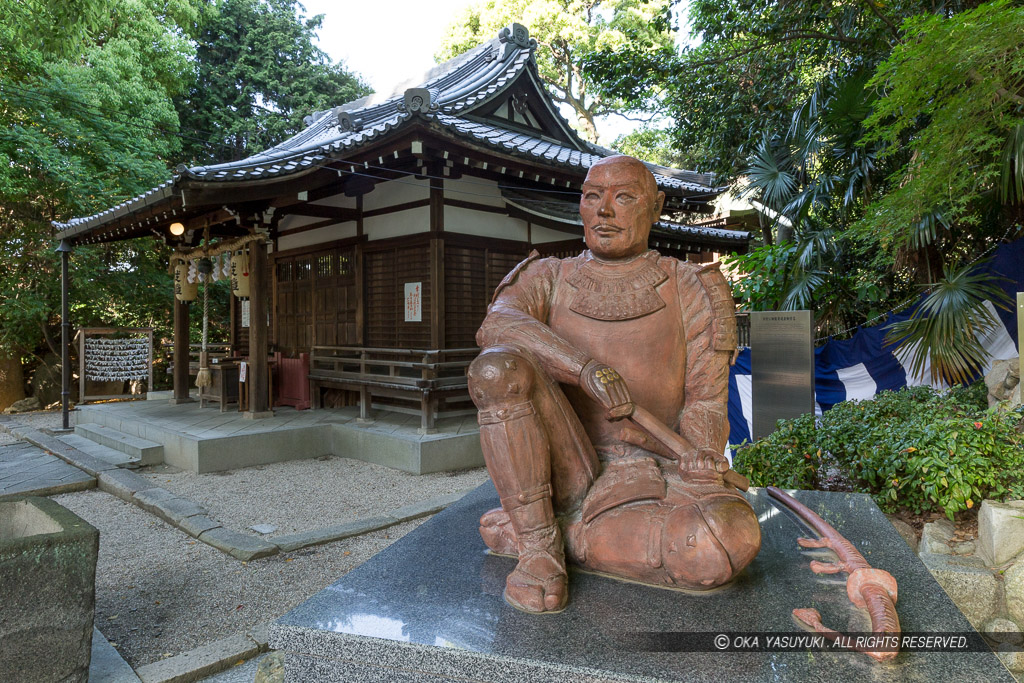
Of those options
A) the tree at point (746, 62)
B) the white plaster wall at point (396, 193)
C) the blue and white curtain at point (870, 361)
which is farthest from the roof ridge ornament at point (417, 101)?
the blue and white curtain at point (870, 361)

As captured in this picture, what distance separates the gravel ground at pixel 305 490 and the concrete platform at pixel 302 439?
151mm

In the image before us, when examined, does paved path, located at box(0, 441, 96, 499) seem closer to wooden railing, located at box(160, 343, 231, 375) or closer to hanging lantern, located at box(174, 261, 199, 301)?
wooden railing, located at box(160, 343, 231, 375)

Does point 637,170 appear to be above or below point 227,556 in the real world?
above

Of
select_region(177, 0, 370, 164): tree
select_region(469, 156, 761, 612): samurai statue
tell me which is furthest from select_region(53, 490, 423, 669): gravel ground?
select_region(177, 0, 370, 164): tree

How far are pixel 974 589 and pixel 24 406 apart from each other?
15430mm

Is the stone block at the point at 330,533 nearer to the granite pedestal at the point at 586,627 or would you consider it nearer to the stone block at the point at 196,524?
the stone block at the point at 196,524

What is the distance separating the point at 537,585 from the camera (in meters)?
1.91

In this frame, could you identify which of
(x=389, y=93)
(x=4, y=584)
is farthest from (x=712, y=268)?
(x=389, y=93)

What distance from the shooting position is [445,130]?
6355 mm

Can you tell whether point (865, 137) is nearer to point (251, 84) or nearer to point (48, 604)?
point (48, 604)

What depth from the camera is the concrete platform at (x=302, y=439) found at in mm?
6664

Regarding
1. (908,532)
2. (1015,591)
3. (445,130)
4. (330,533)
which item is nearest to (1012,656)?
(1015,591)

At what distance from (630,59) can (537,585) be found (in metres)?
8.57

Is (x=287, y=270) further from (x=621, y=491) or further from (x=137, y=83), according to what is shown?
(x=621, y=491)
